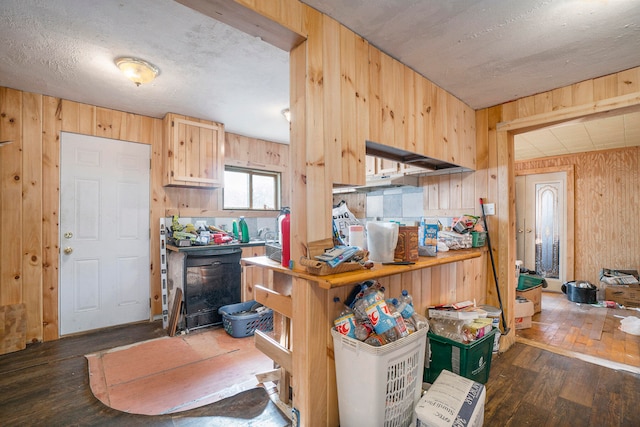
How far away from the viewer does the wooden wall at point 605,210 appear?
4430 millimetres

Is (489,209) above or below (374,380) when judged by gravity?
above

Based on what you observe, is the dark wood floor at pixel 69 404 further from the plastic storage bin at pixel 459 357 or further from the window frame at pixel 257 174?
the window frame at pixel 257 174

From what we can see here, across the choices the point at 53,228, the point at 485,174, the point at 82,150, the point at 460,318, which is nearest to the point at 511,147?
the point at 485,174

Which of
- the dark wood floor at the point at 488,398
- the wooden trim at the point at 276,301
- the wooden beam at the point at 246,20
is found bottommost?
the dark wood floor at the point at 488,398

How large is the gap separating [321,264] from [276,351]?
709 millimetres

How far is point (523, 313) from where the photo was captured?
3.22m

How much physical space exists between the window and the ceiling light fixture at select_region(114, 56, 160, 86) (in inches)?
74.1

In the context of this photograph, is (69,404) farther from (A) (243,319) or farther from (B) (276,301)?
(B) (276,301)

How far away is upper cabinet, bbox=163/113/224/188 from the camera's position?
3412mm

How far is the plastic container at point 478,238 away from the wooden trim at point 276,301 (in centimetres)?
193

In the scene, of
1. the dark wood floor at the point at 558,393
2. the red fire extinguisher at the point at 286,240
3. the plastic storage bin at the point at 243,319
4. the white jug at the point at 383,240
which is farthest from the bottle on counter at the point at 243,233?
the dark wood floor at the point at 558,393

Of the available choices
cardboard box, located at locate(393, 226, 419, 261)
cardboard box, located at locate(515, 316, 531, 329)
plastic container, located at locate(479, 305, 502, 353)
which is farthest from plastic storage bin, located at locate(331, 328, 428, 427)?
cardboard box, located at locate(515, 316, 531, 329)

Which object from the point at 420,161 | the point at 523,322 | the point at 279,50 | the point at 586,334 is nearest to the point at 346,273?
the point at 279,50

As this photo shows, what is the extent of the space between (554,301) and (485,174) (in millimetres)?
2949
